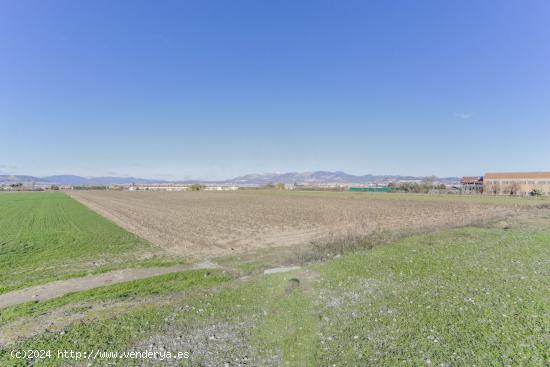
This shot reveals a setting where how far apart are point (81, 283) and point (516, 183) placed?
13187 centimetres

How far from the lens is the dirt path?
1053cm

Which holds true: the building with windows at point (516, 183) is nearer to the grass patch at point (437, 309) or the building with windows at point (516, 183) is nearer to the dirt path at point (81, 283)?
the grass patch at point (437, 309)

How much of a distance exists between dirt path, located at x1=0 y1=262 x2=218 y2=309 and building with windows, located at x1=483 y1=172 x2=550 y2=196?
111690 millimetres

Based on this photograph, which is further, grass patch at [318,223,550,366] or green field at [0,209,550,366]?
green field at [0,209,550,366]

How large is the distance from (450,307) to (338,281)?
350 cm

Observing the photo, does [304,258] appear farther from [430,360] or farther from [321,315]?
[430,360]

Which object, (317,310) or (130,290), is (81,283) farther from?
(317,310)

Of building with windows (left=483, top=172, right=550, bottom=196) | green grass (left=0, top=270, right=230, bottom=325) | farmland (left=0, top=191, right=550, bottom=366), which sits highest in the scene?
building with windows (left=483, top=172, right=550, bottom=196)

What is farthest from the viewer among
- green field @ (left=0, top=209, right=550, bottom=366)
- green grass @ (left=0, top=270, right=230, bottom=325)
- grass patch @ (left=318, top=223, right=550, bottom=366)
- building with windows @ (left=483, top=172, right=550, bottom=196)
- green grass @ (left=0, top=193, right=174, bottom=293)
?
building with windows @ (left=483, top=172, right=550, bottom=196)

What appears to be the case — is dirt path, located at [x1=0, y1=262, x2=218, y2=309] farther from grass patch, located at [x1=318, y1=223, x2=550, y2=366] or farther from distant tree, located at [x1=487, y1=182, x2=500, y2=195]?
distant tree, located at [x1=487, y1=182, x2=500, y2=195]

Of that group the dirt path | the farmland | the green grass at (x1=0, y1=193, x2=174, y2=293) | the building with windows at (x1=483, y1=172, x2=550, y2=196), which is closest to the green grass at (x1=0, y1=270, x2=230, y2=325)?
the farmland

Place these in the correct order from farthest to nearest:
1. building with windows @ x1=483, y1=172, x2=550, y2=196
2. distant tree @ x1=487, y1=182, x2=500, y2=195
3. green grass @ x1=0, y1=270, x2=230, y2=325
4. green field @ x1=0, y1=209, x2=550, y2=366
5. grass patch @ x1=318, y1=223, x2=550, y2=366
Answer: distant tree @ x1=487, y1=182, x2=500, y2=195 < building with windows @ x1=483, y1=172, x2=550, y2=196 < green grass @ x1=0, y1=270, x2=230, y2=325 < green field @ x1=0, y1=209, x2=550, y2=366 < grass patch @ x1=318, y1=223, x2=550, y2=366

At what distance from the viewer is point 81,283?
12.1 meters

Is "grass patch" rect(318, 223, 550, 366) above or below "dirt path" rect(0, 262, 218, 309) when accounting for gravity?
above
